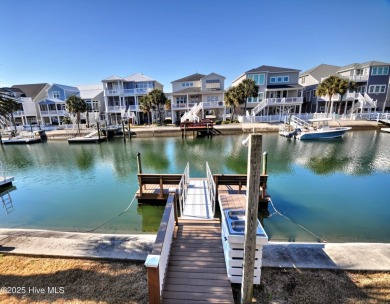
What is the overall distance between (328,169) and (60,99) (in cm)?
4913

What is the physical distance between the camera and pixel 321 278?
12.9ft

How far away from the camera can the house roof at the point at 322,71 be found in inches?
1641

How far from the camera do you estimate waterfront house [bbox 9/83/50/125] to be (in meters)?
42.6

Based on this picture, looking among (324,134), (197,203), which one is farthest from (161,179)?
(324,134)

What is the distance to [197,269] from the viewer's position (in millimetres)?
3967

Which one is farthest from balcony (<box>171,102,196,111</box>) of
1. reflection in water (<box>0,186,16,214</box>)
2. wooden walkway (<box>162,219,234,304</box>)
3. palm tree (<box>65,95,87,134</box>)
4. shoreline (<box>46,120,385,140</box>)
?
Answer: wooden walkway (<box>162,219,234,304</box>)

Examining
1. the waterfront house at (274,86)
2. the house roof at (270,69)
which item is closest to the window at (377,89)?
the waterfront house at (274,86)

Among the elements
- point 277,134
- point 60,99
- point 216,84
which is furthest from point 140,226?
point 60,99

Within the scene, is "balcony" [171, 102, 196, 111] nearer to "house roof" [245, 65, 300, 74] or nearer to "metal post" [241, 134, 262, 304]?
"house roof" [245, 65, 300, 74]

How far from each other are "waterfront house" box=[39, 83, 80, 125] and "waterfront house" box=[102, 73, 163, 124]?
→ 9.58 m

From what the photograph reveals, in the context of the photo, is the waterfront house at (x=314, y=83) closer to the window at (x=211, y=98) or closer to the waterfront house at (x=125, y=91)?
the window at (x=211, y=98)

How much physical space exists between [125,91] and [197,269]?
41.4 m

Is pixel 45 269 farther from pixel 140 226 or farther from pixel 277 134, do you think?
pixel 277 134

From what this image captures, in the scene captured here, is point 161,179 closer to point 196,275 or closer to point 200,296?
point 196,275
